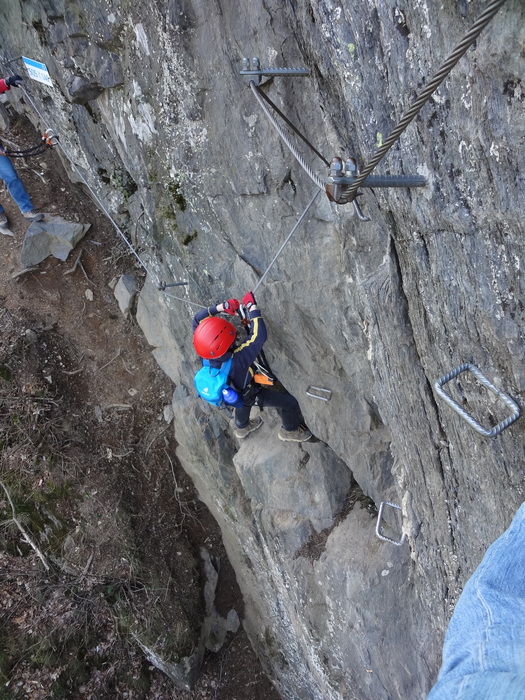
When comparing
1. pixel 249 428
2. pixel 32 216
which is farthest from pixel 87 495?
pixel 32 216

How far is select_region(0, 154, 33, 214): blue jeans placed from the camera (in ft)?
25.3

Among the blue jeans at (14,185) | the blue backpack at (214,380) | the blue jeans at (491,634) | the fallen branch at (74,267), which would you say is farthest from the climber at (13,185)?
the blue jeans at (491,634)

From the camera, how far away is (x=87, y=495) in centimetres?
805

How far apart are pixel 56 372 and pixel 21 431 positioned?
1.12 metres

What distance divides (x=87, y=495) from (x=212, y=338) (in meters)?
4.55

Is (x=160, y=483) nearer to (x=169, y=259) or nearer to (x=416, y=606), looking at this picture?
(x=169, y=259)

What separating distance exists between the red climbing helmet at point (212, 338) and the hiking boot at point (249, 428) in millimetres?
2214

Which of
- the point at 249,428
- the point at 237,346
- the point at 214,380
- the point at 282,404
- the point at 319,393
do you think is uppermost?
the point at 237,346

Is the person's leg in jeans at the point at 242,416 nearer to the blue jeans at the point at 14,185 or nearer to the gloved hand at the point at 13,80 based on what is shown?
the blue jeans at the point at 14,185

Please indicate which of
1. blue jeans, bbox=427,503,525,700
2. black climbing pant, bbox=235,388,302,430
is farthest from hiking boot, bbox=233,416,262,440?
blue jeans, bbox=427,503,525,700

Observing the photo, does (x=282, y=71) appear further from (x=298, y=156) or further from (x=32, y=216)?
(x=32, y=216)

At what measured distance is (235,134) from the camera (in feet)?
16.1

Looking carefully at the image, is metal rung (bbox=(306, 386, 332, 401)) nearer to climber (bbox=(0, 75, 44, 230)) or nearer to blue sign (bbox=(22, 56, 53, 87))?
A: blue sign (bbox=(22, 56, 53, 87))

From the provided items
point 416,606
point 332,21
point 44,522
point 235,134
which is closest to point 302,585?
point 416,606
